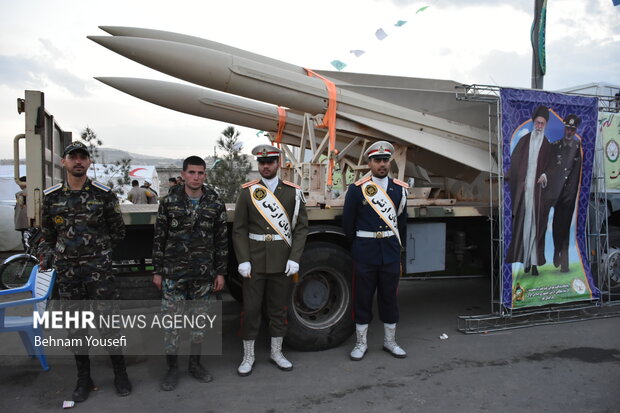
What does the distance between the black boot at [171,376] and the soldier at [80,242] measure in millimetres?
254

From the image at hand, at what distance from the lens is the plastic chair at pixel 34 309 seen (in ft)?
11.2

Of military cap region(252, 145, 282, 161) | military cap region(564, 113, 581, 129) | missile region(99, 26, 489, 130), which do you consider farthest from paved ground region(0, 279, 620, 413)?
missile region(99, 26, 489, 130)

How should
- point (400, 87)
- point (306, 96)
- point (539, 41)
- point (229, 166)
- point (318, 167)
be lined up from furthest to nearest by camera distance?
point (229, 166), point (539, 41), point (400, 87), point (318, 167), point (306, 96)

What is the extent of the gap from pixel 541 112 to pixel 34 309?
500 cm

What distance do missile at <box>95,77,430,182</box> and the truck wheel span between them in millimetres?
2294

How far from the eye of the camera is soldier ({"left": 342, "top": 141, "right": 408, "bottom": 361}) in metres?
3.93

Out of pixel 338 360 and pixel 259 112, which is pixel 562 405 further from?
pixel 259 112

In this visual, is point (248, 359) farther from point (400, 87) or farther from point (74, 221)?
point (400, 87)

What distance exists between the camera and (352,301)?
4258mm

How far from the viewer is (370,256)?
12.8 feet

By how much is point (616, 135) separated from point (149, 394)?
6569 millimetres

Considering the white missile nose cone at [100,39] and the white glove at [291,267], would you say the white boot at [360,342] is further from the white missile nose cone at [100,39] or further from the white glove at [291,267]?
the white missile nose cone at [100,39]

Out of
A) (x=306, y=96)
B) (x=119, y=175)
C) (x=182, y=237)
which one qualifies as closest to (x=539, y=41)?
(x=306, y=96)

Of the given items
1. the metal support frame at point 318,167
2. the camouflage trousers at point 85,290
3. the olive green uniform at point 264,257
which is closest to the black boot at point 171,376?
the camouflage trousers at point 85,290
